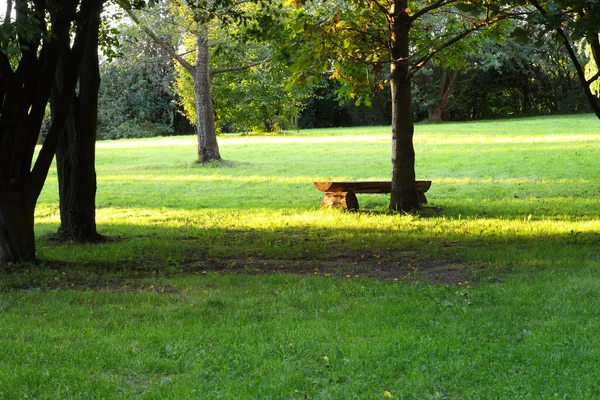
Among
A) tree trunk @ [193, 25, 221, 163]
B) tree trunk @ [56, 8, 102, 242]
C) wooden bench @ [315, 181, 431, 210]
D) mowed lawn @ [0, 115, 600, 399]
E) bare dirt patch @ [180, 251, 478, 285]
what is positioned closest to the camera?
mowed lawn @ [0, 115, 600, 399]

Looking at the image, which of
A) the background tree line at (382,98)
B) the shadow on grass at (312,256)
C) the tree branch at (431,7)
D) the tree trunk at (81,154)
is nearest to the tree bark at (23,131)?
the shadow on grass at (312,256)

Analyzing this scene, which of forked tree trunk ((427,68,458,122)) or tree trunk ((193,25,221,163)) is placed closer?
tree trunk ((193,25,221,163))

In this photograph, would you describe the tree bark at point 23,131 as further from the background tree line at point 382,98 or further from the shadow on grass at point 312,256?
the background tree line at point 382,98

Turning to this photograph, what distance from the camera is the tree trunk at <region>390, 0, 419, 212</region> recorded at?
45.3 feet

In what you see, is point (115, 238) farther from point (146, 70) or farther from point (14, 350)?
point (146, 70)

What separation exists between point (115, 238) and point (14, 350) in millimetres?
6731

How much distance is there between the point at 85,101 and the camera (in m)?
11.5

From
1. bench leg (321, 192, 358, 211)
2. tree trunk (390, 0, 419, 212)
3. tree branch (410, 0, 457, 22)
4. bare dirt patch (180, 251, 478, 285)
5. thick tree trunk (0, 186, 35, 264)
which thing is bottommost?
bare dirt patch (180, 251, 478, 285)

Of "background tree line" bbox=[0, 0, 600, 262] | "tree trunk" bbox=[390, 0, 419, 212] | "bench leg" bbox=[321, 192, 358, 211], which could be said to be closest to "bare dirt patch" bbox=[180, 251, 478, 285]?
"background tree line" bbox=[0, 0, 600, 262]

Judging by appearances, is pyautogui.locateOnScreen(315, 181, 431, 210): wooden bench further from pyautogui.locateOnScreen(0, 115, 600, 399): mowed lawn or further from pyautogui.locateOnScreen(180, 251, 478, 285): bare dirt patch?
pyautogui.locateOnScreen(180, 251, 478, 285): bare dirt patch

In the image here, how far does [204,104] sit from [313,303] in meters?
20.4

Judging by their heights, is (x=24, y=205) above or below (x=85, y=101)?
below

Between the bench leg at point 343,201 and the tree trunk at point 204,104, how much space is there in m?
11.8

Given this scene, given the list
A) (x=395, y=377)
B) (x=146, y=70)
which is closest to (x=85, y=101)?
(x=395, y=377)
